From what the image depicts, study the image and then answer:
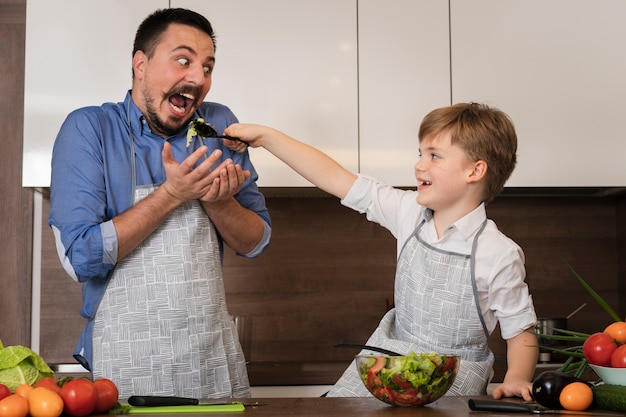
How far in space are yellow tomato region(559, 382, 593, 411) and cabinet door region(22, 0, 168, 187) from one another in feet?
6.15

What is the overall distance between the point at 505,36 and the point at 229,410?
76.6 inches

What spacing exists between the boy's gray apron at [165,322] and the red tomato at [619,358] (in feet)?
2.79

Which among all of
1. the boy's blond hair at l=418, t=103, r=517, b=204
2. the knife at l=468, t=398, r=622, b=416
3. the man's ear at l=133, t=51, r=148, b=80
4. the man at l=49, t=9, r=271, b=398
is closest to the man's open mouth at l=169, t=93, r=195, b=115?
the man at l=49, t=9, r=271, b=398

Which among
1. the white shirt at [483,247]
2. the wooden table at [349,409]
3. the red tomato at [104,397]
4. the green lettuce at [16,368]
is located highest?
the white shirt at [483,247]

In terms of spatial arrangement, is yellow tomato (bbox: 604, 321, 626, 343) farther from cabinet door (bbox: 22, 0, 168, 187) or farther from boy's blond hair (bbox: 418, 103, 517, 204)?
cabinet door (bbox: 22, 0, 168, 187)

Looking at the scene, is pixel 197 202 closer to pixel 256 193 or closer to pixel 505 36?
pixel 256 193

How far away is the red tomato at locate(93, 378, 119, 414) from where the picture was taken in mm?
1292

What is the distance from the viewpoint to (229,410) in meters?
1.33

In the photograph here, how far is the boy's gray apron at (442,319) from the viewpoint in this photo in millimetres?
1704

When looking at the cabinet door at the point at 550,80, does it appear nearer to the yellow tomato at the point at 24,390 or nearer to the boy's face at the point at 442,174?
the boy's face at the point at 442,174

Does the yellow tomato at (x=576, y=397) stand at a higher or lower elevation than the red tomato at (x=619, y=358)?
lower

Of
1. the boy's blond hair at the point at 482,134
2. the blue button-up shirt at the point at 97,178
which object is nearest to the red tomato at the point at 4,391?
the blue button-up shirt at the point at 97,178

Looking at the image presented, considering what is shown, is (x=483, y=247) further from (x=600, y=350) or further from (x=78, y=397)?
(x=78, y=397)

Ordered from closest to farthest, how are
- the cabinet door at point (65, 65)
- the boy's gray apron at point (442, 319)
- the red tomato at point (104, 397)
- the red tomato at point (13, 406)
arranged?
the red tomato at point (13, 406) → the red tomato at point (104, 397) → the boy's gray apron at point (442, 319) → the cabinet door at point (65, 65)
